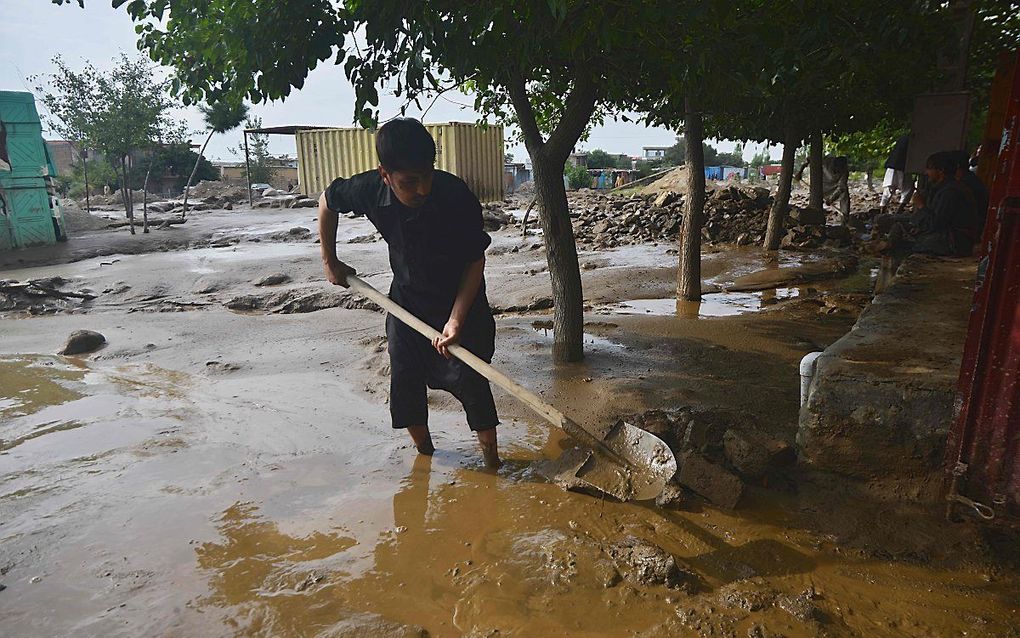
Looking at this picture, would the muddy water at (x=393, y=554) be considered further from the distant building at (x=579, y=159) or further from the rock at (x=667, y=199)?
the distant building at (x=579, y=159)

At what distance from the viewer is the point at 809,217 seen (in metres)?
11.9

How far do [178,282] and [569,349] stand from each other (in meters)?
6.91

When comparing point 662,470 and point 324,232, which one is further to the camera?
point 324,232

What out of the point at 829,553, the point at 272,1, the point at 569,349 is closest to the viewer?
the point at 829,553

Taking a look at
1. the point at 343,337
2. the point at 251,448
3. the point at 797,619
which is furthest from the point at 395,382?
the point at 343,337

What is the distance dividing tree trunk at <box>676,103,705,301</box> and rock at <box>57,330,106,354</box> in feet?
19.2

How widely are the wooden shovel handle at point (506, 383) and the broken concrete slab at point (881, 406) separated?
0.86 meters

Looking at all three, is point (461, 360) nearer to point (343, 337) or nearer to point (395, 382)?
point (395, 382)

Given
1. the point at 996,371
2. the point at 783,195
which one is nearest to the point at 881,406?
the point at 996,371

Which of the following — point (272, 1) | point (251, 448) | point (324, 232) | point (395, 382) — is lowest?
point (251, 448)

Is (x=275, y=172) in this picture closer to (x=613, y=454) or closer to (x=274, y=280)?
(x=274, y=280)

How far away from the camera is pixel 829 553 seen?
228cm

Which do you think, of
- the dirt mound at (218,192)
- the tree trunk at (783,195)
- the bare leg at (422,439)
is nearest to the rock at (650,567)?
the bare leg at (422,439)

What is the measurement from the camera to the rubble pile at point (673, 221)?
41.7 feet
